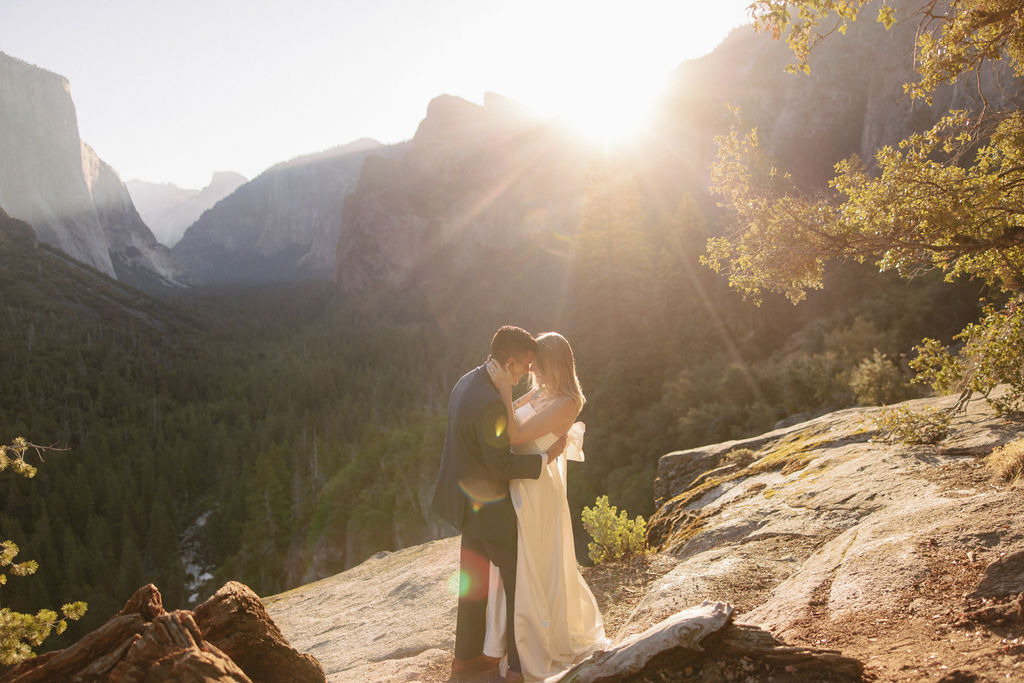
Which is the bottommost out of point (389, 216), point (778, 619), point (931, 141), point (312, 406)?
point (312, 406)

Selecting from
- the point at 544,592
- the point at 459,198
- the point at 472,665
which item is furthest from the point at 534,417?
the point at 459,198

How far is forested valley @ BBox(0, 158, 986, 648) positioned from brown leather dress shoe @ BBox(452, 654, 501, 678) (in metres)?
10.7

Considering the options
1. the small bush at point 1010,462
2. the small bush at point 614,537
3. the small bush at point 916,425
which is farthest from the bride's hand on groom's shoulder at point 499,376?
the small bush at point 916,425

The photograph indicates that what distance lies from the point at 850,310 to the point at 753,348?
20.2ft

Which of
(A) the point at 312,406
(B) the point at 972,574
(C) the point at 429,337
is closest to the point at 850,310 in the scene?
(B) the point at 972,574

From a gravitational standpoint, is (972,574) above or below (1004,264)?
below

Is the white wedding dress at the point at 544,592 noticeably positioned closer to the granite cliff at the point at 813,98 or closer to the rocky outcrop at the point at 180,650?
the rocky outcrop at the point at 180,650

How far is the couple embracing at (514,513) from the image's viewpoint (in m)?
4.83

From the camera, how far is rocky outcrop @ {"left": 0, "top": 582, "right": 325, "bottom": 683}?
3693 mm

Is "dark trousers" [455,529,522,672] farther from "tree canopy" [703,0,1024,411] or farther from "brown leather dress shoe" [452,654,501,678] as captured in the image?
"tree canopy" [703,0,1024,411]

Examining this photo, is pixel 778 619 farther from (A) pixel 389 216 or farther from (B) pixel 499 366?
(A) pixel 389 216

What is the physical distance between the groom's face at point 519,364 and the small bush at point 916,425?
536 centimetres

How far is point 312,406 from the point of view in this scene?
88625 mm

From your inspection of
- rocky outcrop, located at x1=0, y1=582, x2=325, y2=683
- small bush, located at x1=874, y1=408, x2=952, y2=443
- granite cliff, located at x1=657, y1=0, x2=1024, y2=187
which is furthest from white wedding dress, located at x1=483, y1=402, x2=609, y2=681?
granite cliff, located at x1=657, y1=0, x2=1024, y2=187
